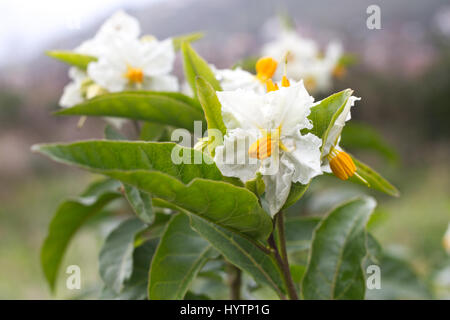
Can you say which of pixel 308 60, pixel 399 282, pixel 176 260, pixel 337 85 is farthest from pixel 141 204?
pixel 337 85

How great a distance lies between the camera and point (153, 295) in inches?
20.6

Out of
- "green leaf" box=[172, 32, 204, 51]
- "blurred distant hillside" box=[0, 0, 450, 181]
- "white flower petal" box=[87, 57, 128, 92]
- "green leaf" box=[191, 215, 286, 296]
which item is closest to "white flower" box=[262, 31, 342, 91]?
"green leaf" box=[172, 32, 204, 51]

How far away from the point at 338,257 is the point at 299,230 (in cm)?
14

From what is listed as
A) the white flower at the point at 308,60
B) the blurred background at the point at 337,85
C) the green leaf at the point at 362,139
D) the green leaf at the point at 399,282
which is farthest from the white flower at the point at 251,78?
the blurred background at the point at 337,85

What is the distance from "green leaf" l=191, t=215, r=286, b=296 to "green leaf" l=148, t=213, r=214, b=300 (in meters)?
0.07

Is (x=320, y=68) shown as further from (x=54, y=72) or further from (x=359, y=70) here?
(x=54, y=72)

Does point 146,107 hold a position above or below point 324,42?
below

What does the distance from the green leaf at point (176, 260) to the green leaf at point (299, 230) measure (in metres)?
0.16

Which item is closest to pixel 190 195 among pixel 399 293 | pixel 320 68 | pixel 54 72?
pixel 399 293

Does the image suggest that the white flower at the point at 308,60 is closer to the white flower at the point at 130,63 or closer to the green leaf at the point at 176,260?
the white flower at the point at 130,63

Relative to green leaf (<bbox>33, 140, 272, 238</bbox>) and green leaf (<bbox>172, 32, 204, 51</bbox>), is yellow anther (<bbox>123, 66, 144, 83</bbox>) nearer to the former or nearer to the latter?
green leaf (<bbox>172, 32, 204, 51</bbox>)

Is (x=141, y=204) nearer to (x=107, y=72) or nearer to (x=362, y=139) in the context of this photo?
(x=107, y=72)

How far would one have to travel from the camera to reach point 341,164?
0.42 m

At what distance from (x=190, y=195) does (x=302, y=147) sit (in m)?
0.11
